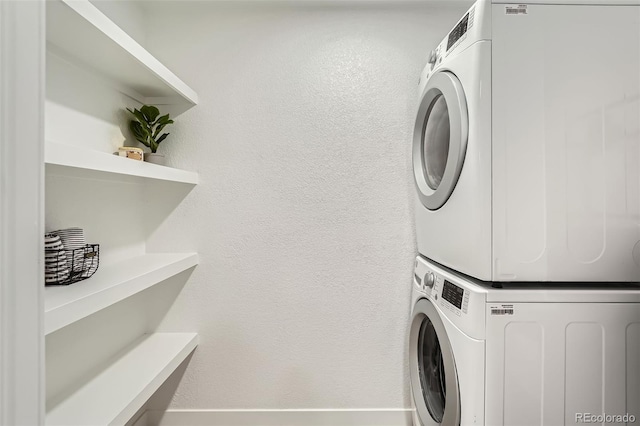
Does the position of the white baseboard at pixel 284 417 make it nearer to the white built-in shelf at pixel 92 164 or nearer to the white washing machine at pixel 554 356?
the white washing machine at pixel 554 356

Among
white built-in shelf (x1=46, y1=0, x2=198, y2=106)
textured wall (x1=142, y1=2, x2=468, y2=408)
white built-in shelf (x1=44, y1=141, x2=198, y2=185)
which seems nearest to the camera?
white built-in shelf (x1=44, y1=141, x2=198, y2=185)

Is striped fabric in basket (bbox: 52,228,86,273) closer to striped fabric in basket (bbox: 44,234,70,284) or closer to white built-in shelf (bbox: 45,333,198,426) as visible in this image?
striped fabric in basket (bbox: 44,234,70,284)

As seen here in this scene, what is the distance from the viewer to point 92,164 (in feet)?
3.68

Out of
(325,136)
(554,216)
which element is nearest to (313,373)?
(325,136)

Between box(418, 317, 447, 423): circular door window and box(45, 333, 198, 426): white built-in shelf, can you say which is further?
box(418, 317, 447, 423): circular door window

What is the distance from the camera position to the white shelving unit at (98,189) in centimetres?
111

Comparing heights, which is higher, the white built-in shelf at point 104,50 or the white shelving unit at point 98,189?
the white built-in shelf at point 104,50

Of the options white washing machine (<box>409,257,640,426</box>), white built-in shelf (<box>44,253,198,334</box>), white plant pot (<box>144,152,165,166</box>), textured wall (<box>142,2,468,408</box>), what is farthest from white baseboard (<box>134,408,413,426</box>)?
white plant pot (<box>144,152,165,166</box>)

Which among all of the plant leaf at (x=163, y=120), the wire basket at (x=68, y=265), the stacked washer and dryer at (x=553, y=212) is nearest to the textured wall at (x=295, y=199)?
the plant leaf at (x=163, y=120)

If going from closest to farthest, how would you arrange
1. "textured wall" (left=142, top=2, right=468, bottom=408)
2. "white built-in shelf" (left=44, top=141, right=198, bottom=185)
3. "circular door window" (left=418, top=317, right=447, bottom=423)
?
"white built-in shelf" (left=44, top=141, right=198, bottom=185), "circular door window" (left=418, top=317, right=447, bottom=423), "textured wall" (left=142, top=2, right=468, bottom=408)

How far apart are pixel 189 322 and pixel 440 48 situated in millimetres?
1744

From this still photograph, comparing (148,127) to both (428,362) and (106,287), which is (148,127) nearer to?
(106,287)

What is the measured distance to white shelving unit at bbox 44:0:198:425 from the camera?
1.11 m

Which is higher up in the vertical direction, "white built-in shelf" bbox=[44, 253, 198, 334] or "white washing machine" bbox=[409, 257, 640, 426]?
"white built-in shelf" bbox=[44, 253, 198, 334]
